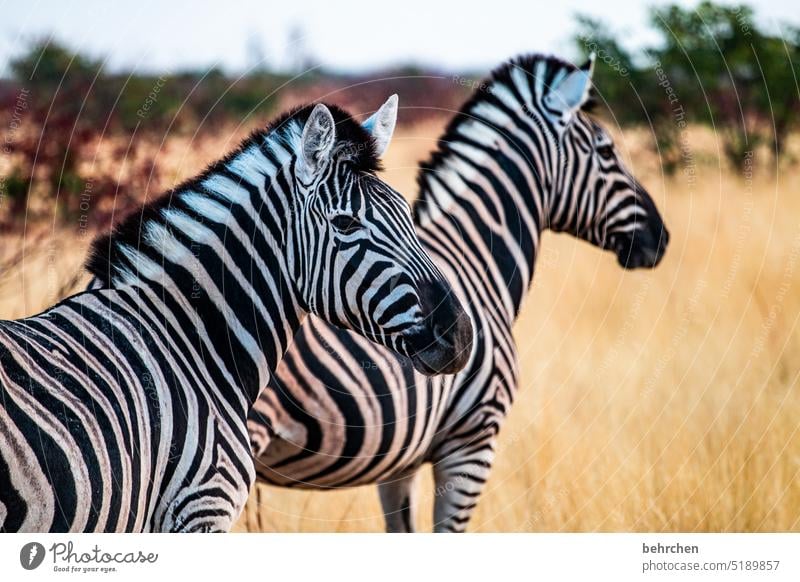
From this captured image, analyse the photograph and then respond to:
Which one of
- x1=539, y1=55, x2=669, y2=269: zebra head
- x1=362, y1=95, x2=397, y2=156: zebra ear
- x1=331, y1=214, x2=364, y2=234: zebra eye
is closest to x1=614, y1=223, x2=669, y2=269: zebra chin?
x1=539, y1=55, x2=669, y2=269: zebra head

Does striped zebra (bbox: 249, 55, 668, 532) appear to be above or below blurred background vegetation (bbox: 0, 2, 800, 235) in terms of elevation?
below

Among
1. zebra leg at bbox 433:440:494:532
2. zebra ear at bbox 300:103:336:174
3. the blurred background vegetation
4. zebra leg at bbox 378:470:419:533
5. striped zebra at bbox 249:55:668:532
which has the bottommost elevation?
zebra leg at bbox 378:470:419:533

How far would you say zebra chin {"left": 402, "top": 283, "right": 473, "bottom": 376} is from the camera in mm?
3332

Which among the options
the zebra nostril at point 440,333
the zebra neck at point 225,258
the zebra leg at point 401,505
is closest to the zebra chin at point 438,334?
the zebra nostril at point 440,333

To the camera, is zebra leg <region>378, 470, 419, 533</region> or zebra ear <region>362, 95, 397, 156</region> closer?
zebra ear <region>362, 95, 397, 156</region>

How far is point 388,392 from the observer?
14.5 ft

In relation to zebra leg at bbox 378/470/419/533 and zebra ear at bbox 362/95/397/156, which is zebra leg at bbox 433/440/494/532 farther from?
zebra ear at bbox 362/95/397/156

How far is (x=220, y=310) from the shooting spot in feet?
11.5

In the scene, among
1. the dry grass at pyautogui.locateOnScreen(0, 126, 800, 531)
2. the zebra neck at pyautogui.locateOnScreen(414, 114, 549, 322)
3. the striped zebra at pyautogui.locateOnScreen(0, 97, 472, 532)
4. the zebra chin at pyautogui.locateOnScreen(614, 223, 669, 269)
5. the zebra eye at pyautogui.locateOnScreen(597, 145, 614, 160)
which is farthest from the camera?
the dry grass at pyautogui.locateOnScreen(0, 126, 800, 531)

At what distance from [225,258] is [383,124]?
841 millimetres

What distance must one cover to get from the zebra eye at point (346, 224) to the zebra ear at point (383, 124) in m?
0.35

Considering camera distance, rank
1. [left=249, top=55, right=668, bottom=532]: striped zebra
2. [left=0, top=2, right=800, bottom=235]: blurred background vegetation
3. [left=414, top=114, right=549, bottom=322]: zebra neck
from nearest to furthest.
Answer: [left=249, top=55, right=668, bottom=532]: striped zebra, [left=414, top=114, right=549, bottom=322]: zebra neck, [left=0, top=2, right=800, bottom=235]: blurred background vegetation
